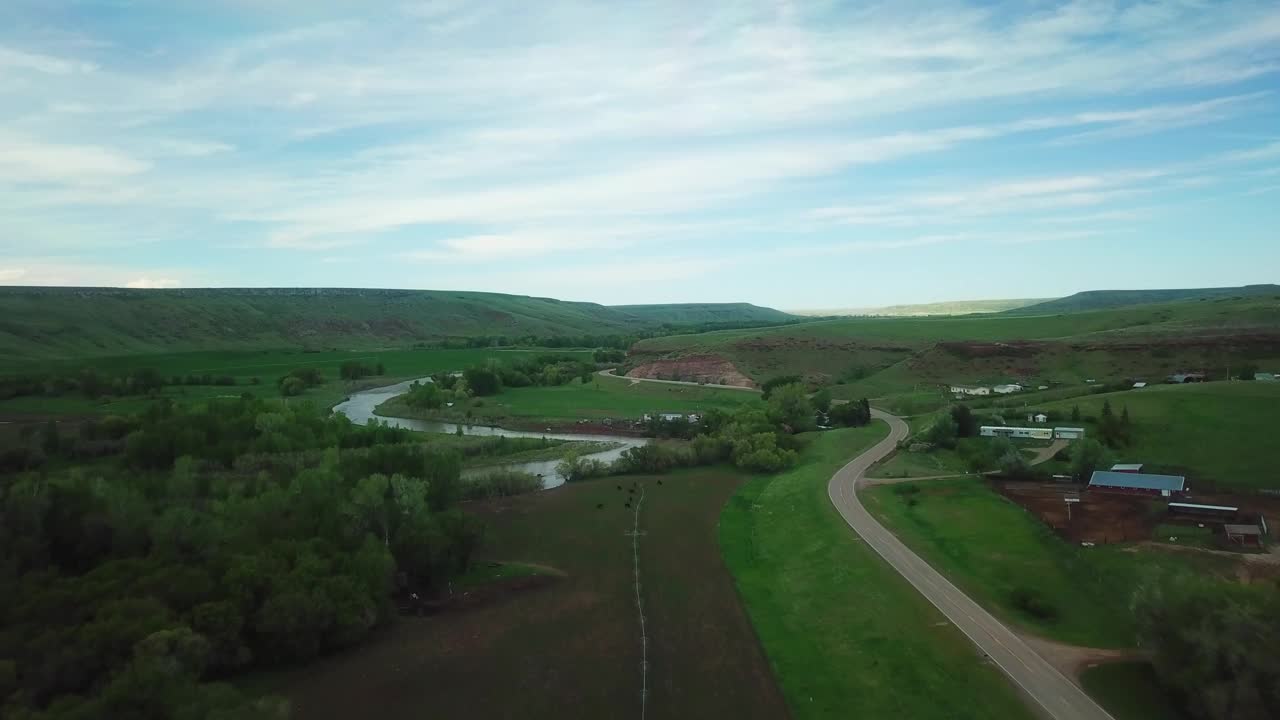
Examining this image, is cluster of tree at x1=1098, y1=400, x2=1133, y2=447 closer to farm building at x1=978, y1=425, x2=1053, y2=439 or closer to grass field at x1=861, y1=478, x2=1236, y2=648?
farm building at x1=978, y1=425, x2=1053, y2=439

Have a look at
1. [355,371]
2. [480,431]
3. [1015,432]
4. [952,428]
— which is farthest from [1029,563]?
[355,371]

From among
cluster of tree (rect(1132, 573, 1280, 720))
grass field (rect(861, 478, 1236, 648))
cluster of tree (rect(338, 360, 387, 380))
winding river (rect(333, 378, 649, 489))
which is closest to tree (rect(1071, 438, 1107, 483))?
grass field (rect(861, 478, 1236, 648))

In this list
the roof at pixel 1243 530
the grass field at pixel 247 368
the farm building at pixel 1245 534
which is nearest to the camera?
the farm building at pixel 1245 534

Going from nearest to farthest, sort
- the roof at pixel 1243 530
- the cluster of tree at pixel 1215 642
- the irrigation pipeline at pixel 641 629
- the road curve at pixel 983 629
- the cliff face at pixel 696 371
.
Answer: the cluster of tree at pixel 1215 642
the road curve at pixel 983 629
the irrigation pipeline at pixel 641 629
the roof at pixel 1243 530
the cliff face at pixel 696 371

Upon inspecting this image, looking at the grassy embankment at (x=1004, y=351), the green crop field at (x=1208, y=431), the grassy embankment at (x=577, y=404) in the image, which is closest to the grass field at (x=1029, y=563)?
the green crop field at (x=1208, y=431)

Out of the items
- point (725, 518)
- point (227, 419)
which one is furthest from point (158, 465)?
point (725, 518)

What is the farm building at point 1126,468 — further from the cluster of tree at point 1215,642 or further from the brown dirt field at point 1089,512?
the cluster of tree at point 1215,642

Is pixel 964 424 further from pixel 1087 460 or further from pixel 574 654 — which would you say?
pixel 574 654
